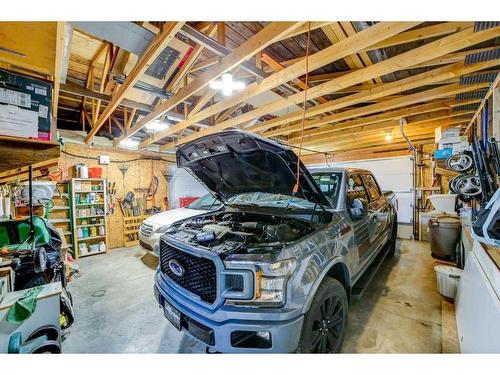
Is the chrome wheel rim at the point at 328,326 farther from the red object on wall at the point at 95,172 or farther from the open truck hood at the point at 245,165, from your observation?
the red object on wall at the point at 95,172

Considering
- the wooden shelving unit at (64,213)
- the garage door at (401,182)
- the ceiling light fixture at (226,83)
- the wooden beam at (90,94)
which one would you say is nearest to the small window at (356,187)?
the ceiling light fixture at (226,83)

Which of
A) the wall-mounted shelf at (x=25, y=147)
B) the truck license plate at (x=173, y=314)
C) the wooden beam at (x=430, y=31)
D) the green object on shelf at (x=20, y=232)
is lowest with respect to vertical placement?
the truck license plate at (x=173, y=314)

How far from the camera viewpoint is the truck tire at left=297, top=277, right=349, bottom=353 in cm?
143

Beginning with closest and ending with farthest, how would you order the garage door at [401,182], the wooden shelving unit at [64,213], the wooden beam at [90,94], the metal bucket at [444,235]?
the wooden beam at [90,94], the metal bucket at [444,235], the wooden shelving unit at [64,213], the garage door at [401,182]

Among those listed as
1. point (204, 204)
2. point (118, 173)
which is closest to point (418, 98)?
point (204, 204)

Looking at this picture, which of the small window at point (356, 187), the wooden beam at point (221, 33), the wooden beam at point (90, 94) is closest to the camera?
the wooden beam at point (221, 33)

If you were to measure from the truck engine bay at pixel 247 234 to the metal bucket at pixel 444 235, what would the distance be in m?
3.32

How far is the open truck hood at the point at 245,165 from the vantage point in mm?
1740

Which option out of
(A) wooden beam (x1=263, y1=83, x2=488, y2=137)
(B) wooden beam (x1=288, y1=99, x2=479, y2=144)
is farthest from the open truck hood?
(B) wooden beam (x1=288, y1=99, x2=479, y2=144)

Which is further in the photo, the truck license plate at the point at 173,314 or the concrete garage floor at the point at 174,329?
the concrete garage floor at the point at 174,329

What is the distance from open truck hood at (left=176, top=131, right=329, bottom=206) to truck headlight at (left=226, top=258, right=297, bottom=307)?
0.79m

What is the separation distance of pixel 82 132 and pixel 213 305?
6.11 m

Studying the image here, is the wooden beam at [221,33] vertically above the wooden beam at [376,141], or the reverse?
the wooden beam at [221,33]

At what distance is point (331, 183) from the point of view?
2.45 meters
